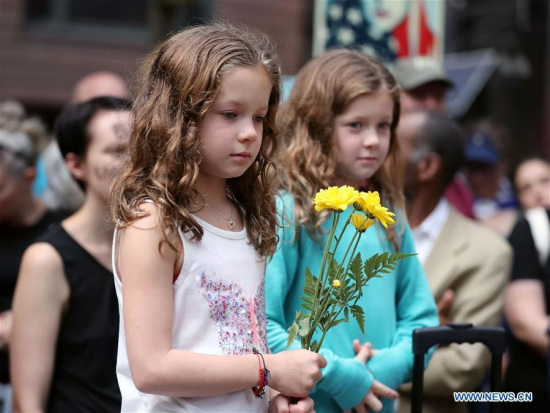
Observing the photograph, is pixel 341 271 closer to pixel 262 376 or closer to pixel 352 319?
pixel 262 376

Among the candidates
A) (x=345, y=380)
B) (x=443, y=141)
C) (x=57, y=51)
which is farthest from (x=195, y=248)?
(x=57, y=51)

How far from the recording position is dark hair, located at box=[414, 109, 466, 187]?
4.34 meters

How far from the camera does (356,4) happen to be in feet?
20.1

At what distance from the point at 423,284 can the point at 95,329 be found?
1.18 metres

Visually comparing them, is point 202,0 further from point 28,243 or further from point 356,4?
point 28,243

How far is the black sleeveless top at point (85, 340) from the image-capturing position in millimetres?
3158

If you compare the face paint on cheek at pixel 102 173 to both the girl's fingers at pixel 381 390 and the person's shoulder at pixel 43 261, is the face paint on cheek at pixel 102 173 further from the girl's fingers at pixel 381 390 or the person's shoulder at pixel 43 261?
the girl's fingers at pixel 381 390

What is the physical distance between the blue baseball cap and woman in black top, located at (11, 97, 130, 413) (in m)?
4.05

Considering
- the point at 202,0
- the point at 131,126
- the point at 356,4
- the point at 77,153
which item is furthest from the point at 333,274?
the point at 202,0

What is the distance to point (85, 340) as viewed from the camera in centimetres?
320

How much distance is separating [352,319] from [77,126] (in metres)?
Result: 1.41

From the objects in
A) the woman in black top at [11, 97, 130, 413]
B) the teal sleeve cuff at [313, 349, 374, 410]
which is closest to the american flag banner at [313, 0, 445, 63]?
the woman in black top at [11, 97, 130, 413]

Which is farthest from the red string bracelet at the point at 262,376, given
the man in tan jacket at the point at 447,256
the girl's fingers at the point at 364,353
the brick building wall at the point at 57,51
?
the brick building wall at the point at 57,51

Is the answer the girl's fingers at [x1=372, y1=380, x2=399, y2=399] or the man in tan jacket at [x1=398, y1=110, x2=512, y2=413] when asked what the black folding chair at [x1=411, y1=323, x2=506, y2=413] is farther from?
the man in tan jacket at [x1=398, y1=110, x2=512, y2=413]
